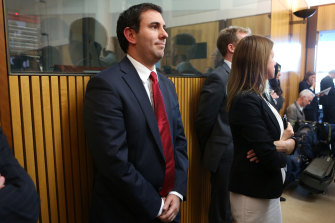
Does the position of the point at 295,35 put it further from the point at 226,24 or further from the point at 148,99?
the point at 148,99

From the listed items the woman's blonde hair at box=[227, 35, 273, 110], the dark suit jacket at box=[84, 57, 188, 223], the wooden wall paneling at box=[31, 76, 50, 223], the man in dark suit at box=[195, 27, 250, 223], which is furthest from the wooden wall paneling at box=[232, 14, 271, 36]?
the wooden wall paneling at box=[31, 76, 50, 223]

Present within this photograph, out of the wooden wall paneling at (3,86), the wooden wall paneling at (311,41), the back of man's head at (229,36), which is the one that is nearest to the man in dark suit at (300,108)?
the wooden wall paneling at (311,41)

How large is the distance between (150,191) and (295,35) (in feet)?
19.3

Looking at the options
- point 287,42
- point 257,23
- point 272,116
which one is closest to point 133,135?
point 272,116

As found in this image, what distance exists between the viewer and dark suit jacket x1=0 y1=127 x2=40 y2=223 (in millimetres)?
871

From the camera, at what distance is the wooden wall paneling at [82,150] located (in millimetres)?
1442

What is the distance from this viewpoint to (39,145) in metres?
1.29

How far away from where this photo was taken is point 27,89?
1235mm

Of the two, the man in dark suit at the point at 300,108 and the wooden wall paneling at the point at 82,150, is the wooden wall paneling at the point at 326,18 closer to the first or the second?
the man in dark suit at the point at 300,108

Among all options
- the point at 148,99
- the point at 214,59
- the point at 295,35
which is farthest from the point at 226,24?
the point at 295,35

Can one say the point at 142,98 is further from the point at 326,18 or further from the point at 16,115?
the point at 326,18

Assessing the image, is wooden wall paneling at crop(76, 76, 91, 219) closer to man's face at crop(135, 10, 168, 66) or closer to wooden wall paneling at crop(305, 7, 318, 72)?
man's face at crop(135, 10, 168, 66)

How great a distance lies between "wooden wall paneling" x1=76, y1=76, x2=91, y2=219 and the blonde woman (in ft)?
2.85

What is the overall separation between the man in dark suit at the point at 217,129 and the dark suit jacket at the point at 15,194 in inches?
60.0
